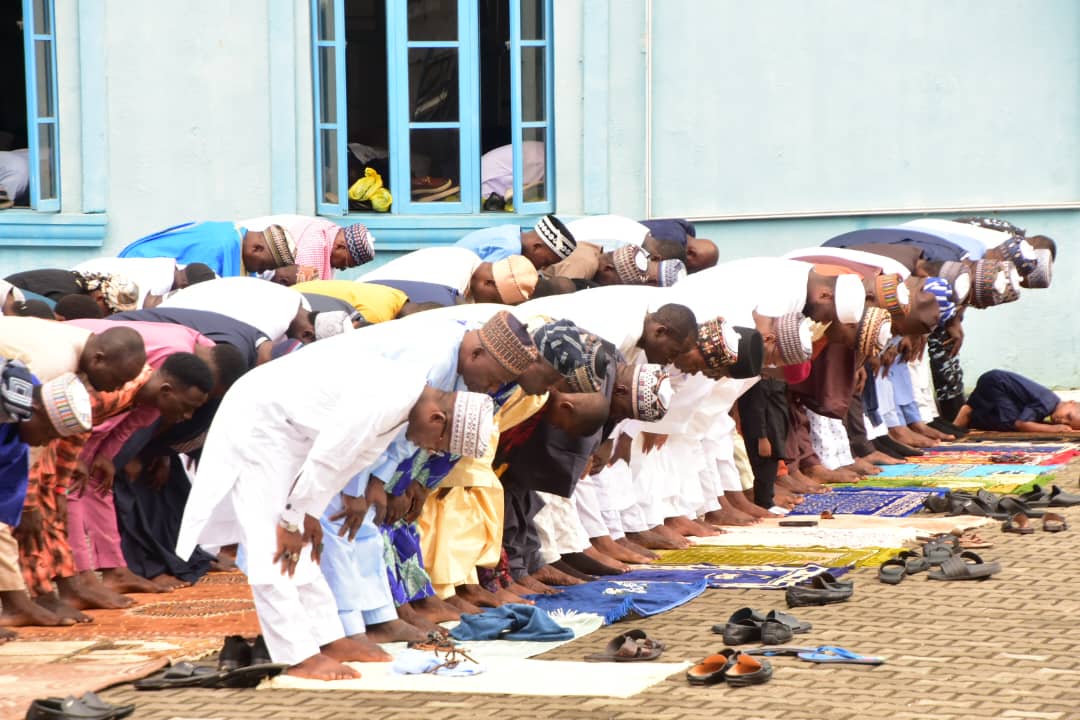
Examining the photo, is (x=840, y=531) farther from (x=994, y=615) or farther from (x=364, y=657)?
(x=364, y=657)

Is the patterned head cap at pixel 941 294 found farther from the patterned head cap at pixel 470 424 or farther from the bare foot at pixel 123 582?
the patterned head cap at pixel 470 424

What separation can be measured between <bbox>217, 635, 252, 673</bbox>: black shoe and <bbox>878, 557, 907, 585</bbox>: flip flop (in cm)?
298

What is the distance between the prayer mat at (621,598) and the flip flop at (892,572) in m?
0.77

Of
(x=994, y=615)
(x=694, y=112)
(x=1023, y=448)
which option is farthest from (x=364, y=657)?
(x=694, y=112)

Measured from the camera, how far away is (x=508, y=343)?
7590 mm

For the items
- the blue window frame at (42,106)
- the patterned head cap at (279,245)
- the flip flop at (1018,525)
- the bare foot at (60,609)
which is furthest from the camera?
the blue window frame at (42,106)

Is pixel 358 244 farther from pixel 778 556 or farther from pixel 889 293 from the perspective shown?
pixel 778 556

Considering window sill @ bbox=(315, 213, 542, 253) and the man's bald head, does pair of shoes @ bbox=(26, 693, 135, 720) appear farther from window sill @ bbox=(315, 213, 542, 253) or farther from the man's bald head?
window sill @ bbox=(315, 213, 542, 253)

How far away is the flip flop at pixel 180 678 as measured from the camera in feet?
22.1

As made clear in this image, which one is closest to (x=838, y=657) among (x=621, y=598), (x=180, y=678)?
(x=621, y=598)

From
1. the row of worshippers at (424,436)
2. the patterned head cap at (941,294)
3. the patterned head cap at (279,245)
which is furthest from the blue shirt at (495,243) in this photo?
the patterned head cap at (941,294)

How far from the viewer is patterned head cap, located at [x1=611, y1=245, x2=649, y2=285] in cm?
1182

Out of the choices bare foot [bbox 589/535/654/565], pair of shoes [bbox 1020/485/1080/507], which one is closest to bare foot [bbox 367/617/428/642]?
bare foot [bbox 589/535/654/565]

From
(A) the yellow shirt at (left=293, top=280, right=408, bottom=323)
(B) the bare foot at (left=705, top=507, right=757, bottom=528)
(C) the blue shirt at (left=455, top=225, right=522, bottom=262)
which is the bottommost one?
(B) the bare foot at (left=705, top=507, right=757, bottom=528)
